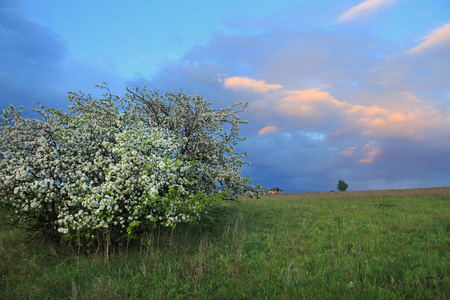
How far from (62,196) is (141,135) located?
4.00 meters

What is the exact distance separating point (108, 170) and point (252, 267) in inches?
251

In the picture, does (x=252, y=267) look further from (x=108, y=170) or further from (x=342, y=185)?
(x=342, y=185)

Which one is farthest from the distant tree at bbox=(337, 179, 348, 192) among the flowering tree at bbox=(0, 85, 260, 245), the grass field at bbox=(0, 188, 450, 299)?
the flowering tree at bbox=(0, 85, 260, 245)

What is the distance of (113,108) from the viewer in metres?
14.5

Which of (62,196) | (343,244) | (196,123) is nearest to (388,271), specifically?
(343,244)

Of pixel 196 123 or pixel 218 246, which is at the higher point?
pixel 196 123

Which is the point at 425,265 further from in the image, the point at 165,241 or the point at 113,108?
the point at 113,108

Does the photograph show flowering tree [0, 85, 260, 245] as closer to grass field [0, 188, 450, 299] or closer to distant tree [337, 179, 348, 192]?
grass field [0, 188, 450, 299]

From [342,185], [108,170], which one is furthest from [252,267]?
[342,185]

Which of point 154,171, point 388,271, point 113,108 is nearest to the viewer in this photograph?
point 388,271

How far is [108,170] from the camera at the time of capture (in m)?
10.2

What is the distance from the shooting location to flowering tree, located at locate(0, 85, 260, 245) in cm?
974

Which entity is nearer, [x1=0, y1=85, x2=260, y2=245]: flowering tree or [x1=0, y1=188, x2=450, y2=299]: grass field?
[x1=0, y1=188, x2=450, y2=299]: grass field

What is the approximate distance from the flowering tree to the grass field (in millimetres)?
1192
